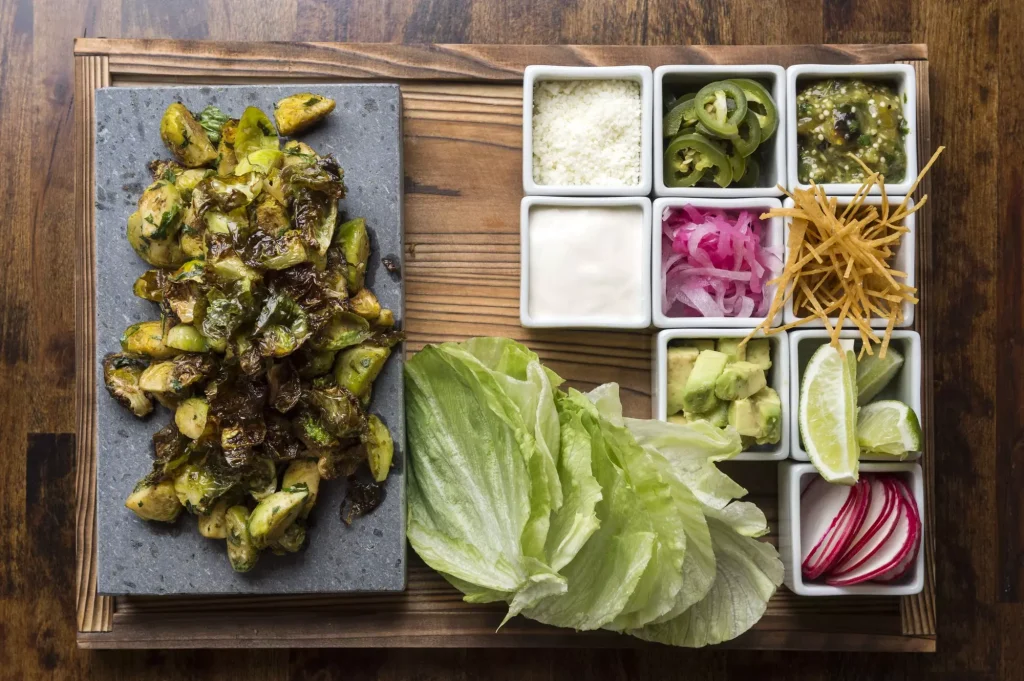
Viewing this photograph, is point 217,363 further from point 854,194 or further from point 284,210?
point 854,194

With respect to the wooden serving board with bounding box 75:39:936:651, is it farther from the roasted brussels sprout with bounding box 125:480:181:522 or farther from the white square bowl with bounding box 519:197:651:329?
the roasted brussels sprout with bounding box 125:480:181:522

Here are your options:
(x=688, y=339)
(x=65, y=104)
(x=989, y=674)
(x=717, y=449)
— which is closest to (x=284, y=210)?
(x=65, y=104)

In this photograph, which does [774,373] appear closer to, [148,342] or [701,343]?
[701,343]

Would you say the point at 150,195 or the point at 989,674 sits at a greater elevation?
the point at 150,195

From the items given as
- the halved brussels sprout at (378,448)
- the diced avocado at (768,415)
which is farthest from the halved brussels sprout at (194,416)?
the diced avocado at (768,415)

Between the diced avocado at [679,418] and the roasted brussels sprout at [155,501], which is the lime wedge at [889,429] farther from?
the roasted brussels sprout at [155,501]

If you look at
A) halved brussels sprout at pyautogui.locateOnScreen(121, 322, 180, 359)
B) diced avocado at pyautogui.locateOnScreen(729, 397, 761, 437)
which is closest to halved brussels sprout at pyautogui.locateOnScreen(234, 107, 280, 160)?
halved brussels sprout at pyautogui.locateOnScreen(121, 322, 180, 359)
